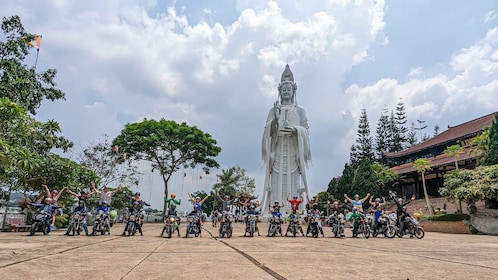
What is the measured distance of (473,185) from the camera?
1791 centimetres

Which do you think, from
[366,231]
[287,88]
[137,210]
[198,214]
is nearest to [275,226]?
[198,214]

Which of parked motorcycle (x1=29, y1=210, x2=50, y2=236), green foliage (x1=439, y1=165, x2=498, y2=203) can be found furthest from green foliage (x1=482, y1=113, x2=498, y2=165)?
parked motorcycle (x1=29, y1=210, x2=50, y2=236)

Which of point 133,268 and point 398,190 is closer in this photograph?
point 133,268

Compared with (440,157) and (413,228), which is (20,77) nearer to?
(413,228)

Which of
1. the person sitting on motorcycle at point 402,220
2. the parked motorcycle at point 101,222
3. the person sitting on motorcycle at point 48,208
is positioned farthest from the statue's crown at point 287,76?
the person sitting on motorcycle at point 48,208

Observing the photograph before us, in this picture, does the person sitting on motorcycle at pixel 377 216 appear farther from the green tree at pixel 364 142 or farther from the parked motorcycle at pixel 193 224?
the green tree at pixel 364 142

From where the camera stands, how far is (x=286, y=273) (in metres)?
4.20

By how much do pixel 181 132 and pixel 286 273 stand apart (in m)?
26.0

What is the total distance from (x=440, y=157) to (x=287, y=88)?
1526 centimetres

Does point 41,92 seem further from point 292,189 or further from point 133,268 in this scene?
point 292,189

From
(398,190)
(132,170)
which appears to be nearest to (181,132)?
(132,170)

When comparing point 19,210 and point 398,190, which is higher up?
point 398,190

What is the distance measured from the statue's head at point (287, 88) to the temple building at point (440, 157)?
13.2 meters

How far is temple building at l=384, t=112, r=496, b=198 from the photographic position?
95.1 feet
